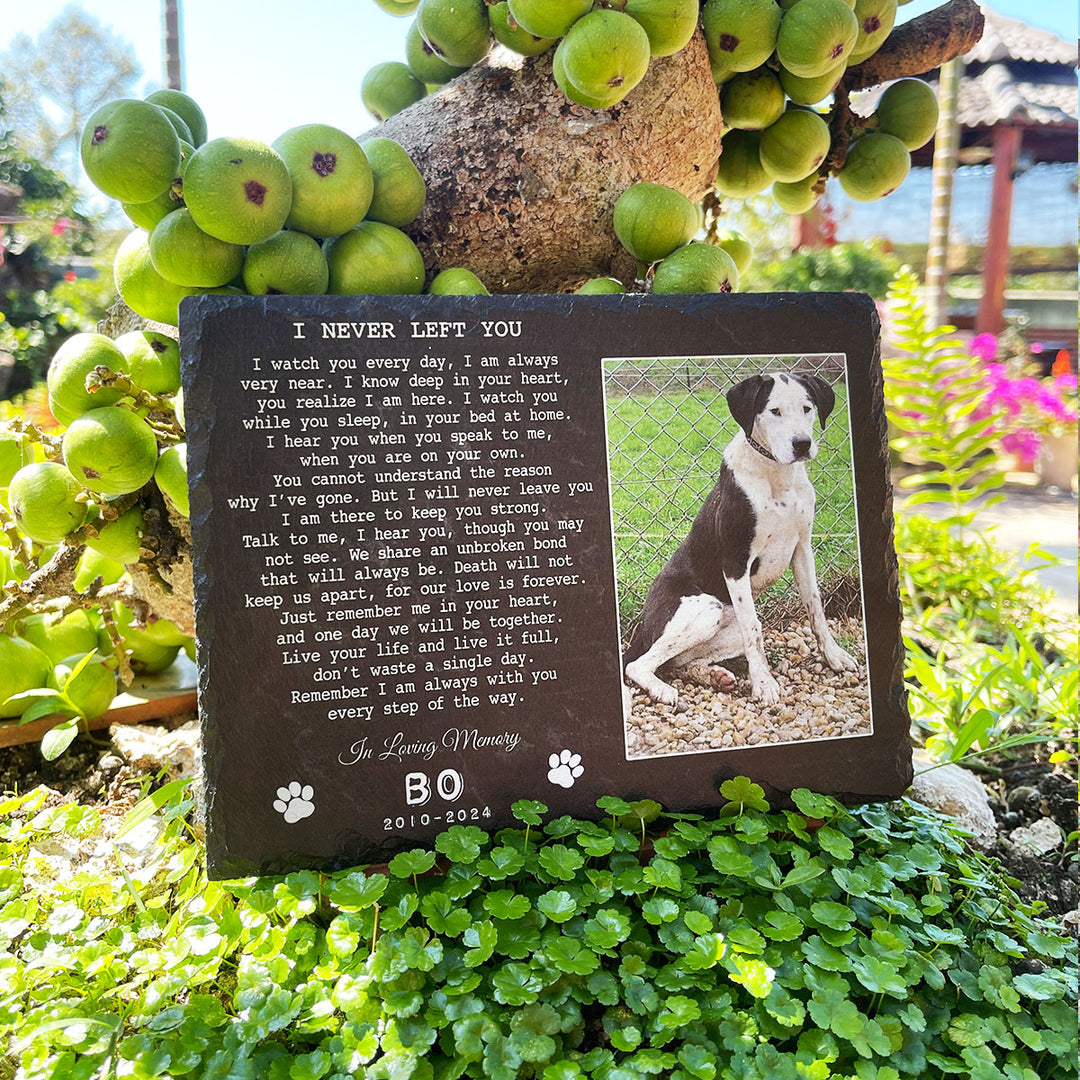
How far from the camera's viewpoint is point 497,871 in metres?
1.29

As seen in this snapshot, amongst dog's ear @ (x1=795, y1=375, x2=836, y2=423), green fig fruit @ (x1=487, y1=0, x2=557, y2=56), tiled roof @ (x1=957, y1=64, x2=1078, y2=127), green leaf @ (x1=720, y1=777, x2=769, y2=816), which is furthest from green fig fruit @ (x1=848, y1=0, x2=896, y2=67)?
tiled roof @ (x1=957, y1=64, x2=1078, y2=127)

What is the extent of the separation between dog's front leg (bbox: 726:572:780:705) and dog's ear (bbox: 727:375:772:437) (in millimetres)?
299

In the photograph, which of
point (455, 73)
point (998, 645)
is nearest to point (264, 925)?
point (455, 73)

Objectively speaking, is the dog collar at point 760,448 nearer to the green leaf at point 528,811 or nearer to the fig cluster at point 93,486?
the green leaf at point 528,811

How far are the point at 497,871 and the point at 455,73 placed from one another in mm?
1782

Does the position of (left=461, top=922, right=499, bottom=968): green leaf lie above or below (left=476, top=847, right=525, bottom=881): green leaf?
below

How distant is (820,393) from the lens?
1639 millimetres

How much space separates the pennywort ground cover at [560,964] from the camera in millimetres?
1087

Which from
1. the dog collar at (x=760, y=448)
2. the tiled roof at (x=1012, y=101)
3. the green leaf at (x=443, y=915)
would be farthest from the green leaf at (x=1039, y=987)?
the tiled roof at (x=1012, y=101)

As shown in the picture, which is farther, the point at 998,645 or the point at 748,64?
the point at 998,645

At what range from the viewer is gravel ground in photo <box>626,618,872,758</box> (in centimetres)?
151

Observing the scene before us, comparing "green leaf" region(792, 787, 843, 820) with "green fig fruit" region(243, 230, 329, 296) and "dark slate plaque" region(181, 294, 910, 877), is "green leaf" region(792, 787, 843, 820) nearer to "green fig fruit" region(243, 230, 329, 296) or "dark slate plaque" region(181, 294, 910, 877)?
"dark slate plaque" region(181, 294, 910, 877)

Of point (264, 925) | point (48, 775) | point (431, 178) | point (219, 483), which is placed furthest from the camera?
point (48, 775)

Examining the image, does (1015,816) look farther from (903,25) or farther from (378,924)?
(903,25)
